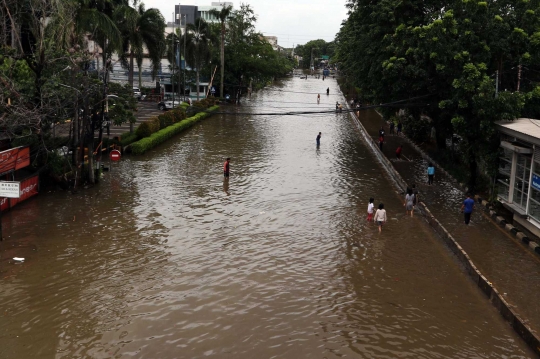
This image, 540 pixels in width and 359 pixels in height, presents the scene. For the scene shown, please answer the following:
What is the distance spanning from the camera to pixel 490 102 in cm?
1823

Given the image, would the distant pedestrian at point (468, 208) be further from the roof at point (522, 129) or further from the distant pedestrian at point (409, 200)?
the roof at point (522, 129)

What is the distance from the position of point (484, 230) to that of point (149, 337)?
12.2m

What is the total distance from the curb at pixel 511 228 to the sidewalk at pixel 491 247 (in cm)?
16

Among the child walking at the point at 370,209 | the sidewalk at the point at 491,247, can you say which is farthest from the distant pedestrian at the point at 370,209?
the sidewalk at the point at 491,247

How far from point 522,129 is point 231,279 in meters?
11.0

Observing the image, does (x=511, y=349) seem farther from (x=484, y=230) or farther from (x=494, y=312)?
(x=484, y=230)

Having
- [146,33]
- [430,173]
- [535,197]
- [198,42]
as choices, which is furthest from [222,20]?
[535,197]

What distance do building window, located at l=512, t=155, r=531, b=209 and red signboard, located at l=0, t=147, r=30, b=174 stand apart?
17.7m

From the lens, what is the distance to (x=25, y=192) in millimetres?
19203

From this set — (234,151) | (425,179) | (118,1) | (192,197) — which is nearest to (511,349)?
(192,197)

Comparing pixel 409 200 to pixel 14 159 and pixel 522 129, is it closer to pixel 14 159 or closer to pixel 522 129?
pixel 522 129

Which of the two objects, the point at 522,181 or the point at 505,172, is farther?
the point at 505,172

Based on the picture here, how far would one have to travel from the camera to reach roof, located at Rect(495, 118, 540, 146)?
50.8ft

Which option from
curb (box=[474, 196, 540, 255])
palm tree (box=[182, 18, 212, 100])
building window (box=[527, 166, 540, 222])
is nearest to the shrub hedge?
palm tree (box=[182, 18, 212, 100])
